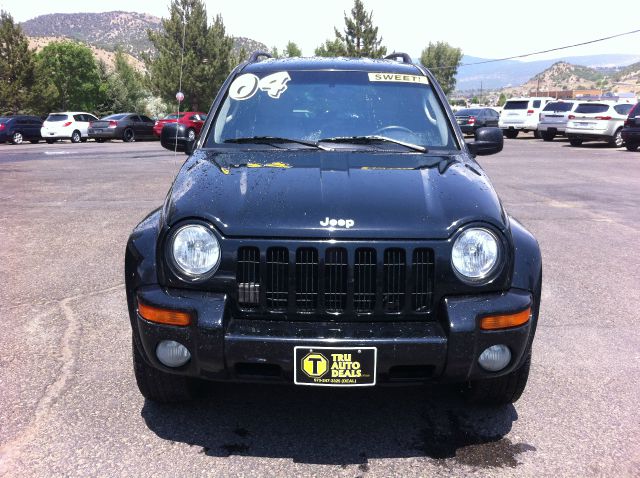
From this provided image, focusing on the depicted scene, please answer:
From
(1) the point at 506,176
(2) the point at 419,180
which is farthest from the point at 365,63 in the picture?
(1) the point at 506,176

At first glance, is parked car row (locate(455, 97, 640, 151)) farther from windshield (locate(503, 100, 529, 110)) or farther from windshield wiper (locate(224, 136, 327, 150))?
windshield wiper (locate(224, 136, 327, 150))

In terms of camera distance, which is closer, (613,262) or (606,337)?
(606,337)

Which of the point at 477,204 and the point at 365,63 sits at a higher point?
the point at 365,63

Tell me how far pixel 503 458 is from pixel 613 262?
4274mm

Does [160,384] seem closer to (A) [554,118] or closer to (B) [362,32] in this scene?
(A) [554,118]

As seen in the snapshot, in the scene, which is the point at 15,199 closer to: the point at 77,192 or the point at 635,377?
the point at 77,192

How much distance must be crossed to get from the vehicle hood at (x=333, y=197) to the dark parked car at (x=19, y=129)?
28303 millimetres

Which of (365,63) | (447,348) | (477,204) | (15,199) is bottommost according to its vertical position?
(15,199)

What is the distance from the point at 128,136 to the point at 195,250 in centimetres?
2815

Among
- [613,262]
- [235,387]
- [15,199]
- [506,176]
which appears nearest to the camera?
[235,387]

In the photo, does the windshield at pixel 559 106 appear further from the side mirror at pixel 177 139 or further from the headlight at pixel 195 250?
the headlight at pixel 195 250

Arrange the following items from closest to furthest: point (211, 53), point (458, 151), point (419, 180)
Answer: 1. point (419, 180)
2. point (458, 151)
3. point (211, 53)

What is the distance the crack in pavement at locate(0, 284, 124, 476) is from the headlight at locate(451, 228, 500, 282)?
2.11m

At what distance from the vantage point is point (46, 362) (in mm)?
3734
